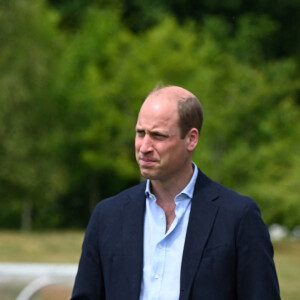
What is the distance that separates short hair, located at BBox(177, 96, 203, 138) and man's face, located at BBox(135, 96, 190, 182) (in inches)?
0.6

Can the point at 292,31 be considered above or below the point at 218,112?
above

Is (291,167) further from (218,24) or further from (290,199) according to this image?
(218,24)

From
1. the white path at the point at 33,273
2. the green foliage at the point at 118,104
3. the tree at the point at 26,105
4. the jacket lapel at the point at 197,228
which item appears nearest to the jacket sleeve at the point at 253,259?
the jacket lapel at the point at 197,228

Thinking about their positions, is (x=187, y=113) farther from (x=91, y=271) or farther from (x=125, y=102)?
(x=125, y=102)

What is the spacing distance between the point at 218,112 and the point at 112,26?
42.7 feet

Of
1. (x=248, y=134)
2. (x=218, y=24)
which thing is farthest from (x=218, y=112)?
(x=218, y=24)

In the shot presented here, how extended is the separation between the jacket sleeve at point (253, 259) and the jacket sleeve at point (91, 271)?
444mm

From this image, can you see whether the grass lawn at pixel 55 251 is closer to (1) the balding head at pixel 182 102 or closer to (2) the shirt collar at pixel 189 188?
(2) the shirt collar at pixel 189 188

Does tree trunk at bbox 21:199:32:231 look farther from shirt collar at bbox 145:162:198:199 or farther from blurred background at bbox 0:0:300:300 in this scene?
shirt collar at bbox 145:162:198:199

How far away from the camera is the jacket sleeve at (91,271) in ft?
9.04

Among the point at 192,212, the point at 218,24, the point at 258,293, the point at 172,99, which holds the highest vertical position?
the point at 218,24

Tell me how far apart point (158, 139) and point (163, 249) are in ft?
1.10

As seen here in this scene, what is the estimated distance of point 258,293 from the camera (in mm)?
2627

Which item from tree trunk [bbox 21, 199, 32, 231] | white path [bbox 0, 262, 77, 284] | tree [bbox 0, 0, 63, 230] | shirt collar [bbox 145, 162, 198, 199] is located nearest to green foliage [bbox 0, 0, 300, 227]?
tree [bbox 0, 0, 63, 230]
